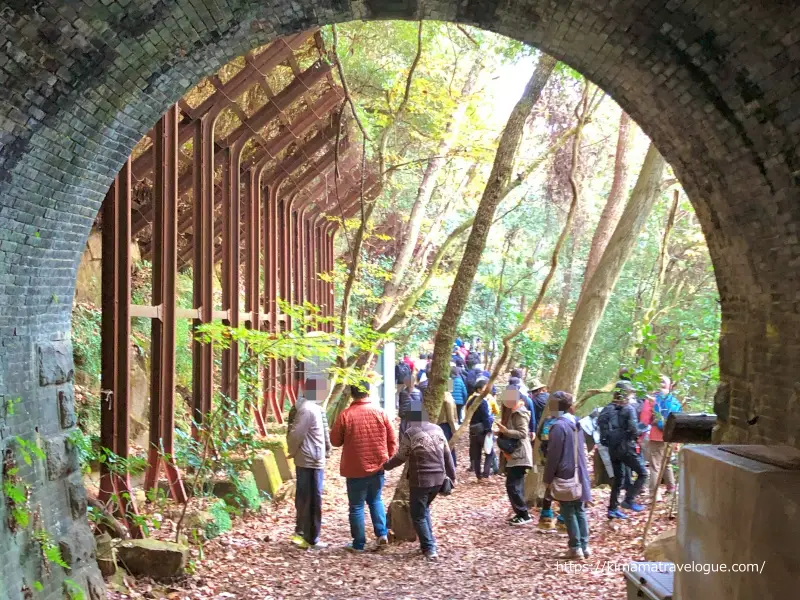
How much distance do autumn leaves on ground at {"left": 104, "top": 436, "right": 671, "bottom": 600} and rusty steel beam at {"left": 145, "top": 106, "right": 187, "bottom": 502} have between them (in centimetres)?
97

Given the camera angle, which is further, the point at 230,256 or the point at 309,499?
the point at 230,256

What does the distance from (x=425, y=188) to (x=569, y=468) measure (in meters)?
7.98

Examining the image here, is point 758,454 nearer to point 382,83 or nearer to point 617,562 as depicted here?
point 617,562

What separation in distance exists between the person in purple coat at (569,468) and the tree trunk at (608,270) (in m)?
2.32

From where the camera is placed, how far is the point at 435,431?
658 centimetres

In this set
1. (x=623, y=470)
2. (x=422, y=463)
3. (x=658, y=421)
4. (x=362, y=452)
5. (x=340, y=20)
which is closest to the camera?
(x=340, y=20)

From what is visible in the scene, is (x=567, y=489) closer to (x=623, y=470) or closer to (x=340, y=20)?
(x=623, y=470)

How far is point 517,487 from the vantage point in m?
8.14

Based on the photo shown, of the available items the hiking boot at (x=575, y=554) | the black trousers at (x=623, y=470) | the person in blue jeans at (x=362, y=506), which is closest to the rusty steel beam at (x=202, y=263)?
the person in blue jeans at (x=362, y=506)

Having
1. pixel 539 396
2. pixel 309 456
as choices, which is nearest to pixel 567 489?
pixel 309 456

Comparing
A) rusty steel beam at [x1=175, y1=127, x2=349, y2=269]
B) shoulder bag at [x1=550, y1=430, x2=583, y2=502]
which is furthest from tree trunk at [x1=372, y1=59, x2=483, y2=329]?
shoulder bag at [x1=550, y1=430, x2=583, y2=502]

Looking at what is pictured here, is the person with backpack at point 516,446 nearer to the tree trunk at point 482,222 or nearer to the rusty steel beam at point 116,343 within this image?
the tree trunk at point 482,222

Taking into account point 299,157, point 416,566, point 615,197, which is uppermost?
point 299,157

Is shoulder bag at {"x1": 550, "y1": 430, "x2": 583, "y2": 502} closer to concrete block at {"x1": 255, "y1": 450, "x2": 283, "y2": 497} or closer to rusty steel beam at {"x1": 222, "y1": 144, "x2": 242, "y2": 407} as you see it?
concrete block at {"x1": 255, "y1": 450, "x2": 283, "y2": 497}
